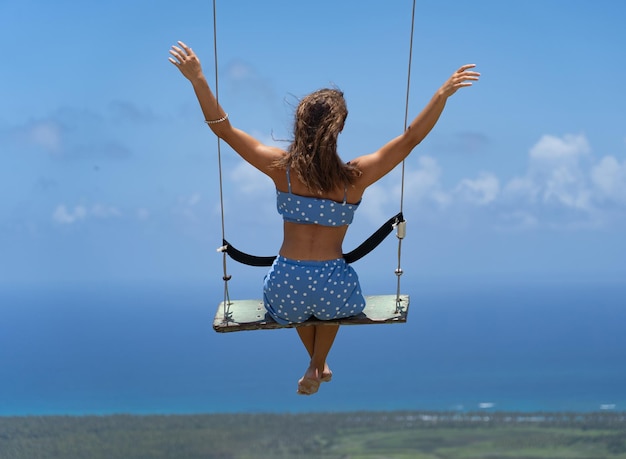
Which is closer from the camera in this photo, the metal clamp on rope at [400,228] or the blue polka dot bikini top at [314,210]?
the blue polka dot bikini top at [314,210]

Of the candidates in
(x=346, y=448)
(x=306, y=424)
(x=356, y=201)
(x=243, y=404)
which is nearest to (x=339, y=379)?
(x=243, y=404)

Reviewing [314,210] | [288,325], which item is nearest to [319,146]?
[314,210]

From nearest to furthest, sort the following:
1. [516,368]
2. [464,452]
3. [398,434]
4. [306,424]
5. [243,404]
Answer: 1. [464,452]
2. [398,434]
3. [306,424]
4. [243,404]
5. [516,368]

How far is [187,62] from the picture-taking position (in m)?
7.04

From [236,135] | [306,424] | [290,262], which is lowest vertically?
[306,424]

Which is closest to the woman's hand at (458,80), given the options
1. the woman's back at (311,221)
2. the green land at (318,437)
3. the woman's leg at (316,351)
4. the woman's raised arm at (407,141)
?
the woman's raised arm at (407,141)

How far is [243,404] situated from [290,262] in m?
134

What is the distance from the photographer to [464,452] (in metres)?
96.0

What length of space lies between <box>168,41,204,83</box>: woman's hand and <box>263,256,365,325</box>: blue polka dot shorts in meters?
1.29

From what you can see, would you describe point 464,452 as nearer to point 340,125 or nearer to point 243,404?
point 243,404

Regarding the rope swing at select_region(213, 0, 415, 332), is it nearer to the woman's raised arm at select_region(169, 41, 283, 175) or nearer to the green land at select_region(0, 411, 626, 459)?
the woman's raised arm at select_region(169, 41, 283, 175)

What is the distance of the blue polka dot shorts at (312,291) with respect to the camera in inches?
272

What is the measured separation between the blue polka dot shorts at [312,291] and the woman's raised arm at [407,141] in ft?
1.99

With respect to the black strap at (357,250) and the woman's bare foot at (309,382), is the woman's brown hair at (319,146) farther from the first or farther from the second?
the woman's bare foot at (309,382)
